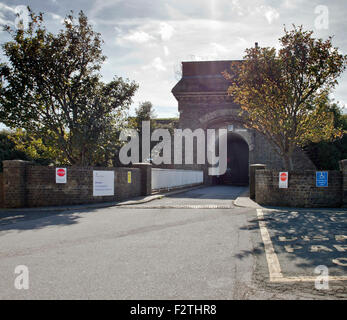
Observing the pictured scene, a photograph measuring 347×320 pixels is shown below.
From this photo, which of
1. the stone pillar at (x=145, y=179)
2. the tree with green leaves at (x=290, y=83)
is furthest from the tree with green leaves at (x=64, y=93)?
the tree with green leaves at (x=290, y=83)

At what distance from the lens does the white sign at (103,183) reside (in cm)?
1460

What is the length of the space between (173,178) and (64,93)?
9418mm

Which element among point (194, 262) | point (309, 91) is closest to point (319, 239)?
point (194, 262)

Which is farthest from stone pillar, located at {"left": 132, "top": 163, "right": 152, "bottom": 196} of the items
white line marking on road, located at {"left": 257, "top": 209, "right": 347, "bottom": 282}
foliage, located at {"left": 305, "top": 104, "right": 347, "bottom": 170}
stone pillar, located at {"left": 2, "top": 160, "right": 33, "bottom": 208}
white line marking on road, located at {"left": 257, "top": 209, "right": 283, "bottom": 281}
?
foliage, located at {"left": 305, "top": 104, "right": 347, "bottom": 170}

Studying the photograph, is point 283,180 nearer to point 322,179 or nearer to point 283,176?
point 283,176

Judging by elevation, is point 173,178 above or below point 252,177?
below

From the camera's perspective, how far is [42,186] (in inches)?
540

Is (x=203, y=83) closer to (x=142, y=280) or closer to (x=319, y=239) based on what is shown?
(x=319, y=239)

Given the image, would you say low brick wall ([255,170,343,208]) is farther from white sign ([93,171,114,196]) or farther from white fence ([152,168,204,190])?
white fence ([152,168,204,190])

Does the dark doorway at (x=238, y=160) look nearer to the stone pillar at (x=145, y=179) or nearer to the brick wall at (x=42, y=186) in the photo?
the stone pillar at (x=145, y=179)

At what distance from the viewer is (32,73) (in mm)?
15633

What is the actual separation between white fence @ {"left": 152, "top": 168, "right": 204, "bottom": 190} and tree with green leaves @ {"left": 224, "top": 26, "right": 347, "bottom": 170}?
6636 mm

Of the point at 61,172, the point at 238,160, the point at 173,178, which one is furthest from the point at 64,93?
the point at 238,160

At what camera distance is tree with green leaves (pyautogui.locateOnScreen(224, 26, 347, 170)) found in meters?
13.9
